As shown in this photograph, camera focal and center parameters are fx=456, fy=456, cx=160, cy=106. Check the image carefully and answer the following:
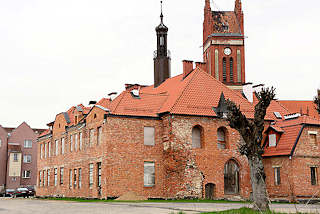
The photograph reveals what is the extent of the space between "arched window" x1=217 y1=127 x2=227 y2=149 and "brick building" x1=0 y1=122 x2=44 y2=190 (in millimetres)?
40022

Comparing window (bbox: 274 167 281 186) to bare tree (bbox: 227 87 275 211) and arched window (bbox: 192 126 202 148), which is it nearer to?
arched window (bbox: 192 126 202 148)

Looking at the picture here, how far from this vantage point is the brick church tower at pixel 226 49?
54.4m

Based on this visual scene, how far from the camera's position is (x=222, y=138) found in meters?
33.9

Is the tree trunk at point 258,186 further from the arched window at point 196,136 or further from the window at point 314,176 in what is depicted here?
the window at point 314,176

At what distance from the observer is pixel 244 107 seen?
34.8 meters

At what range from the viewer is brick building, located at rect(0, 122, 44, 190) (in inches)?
2534

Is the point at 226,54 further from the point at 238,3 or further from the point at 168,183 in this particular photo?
the point at 168,183

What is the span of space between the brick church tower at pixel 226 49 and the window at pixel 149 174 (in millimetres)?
23549

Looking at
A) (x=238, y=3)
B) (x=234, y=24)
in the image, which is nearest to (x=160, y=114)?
(x=234, y=24)

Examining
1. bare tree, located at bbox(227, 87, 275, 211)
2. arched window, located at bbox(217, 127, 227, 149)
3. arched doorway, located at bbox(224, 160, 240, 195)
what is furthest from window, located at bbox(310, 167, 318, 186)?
bare tree, located at bbox(227, 87, 275, 211)

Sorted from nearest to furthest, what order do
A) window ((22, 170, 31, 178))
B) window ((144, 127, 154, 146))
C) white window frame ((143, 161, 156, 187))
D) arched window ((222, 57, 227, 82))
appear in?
white window frame ((143, 161, 156, 187)) → window ((144, 127, 154, 146)) → arched window ((222, 57, 227, 82)) → window ((22, 170, 31, 178))

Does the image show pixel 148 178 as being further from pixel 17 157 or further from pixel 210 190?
pixel 17 157

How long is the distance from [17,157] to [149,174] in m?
38.5

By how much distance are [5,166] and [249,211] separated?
54473 millimetres
